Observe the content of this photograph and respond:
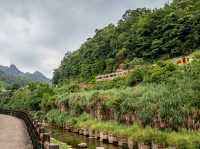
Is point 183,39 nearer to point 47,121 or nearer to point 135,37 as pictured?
point 135,37

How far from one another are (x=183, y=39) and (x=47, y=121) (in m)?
25.7

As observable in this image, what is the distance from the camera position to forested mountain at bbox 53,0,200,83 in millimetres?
60094

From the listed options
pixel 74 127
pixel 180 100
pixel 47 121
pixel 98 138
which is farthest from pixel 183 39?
pixel 180 100

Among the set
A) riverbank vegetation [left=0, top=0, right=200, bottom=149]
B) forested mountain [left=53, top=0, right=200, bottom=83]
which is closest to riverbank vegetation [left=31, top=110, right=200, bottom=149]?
riverbank vegetation [left=0, top=0, right=200, bottom=149]

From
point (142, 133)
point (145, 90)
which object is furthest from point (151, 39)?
point (142, 133)

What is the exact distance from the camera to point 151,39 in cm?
6750

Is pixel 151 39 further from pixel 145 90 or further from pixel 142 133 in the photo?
pixel 142 133

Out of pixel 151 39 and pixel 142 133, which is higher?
pixel 151 39

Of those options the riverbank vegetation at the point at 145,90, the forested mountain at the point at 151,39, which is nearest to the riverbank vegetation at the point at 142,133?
the riverbank vegetation at the point at 145,90

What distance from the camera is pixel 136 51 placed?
Answer: 229 ft

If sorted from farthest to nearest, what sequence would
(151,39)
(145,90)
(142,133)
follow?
(151,39) < (145,90) < (142,133)

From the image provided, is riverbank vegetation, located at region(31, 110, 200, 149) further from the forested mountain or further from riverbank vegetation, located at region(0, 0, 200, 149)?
the forested mountain

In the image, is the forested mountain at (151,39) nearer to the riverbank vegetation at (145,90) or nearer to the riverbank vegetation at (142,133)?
the riverbank vegetation at (145,90)

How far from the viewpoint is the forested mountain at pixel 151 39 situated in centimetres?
6009
